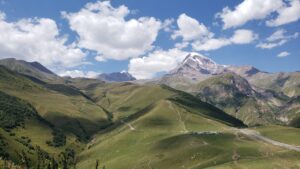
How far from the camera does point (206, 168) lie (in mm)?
194625

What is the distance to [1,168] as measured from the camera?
13438 cm

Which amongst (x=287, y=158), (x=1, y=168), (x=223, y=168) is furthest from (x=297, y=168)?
(x=1, y=168)

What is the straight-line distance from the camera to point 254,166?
598 ft

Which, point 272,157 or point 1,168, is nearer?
point 1,168

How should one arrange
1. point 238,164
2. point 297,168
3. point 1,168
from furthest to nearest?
1. point 238,164
2. point 297,168
3. point 1,168

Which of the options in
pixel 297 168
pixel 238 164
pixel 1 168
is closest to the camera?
pixel 1 168

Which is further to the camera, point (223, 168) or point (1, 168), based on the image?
point (223, 168)

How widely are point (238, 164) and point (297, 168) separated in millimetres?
26893

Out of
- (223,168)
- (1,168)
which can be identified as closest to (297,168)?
(223,168)

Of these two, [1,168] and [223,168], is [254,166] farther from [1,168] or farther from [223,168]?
[1,168]

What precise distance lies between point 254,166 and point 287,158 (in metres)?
23.3

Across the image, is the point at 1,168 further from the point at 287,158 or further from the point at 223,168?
the point at 287,158

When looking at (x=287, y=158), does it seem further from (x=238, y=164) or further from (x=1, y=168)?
(x=1, y=168)

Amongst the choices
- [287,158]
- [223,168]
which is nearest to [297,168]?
[287,158]
